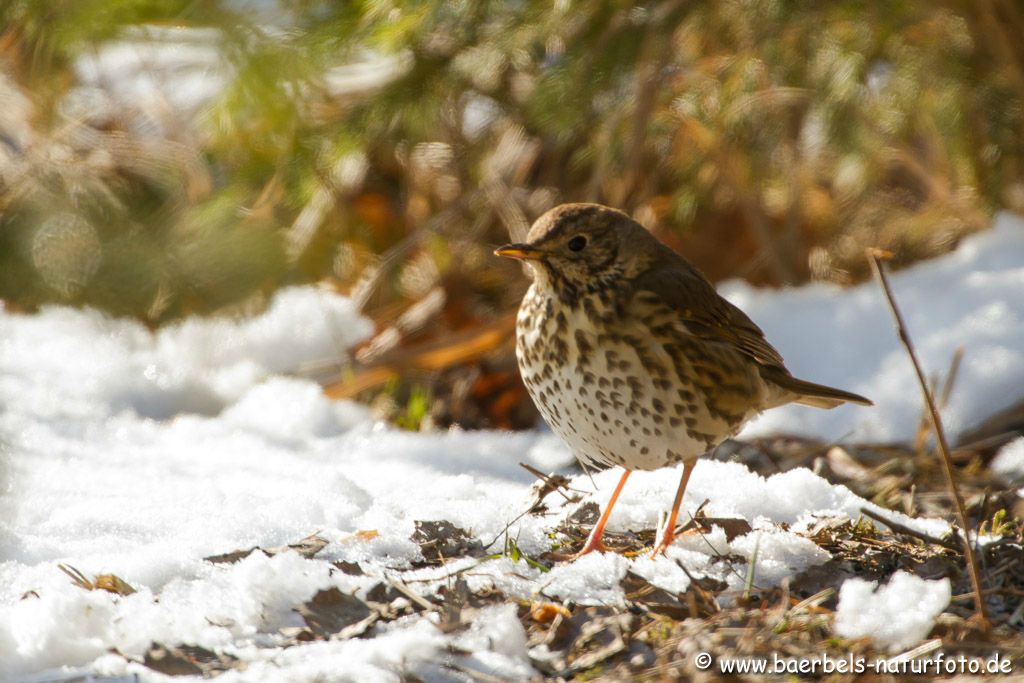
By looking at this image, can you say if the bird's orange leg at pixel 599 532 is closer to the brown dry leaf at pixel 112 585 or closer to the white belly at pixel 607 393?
the white belly at pixel 607 393

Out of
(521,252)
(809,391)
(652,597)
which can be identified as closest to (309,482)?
(521,252)

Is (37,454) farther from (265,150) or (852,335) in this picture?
(852,335)

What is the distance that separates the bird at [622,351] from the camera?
10.1ft

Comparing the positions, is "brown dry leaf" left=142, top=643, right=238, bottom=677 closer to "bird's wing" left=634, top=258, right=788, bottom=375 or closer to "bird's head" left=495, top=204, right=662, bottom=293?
"bird's head" left=495, top=204, right=662, bottom=293

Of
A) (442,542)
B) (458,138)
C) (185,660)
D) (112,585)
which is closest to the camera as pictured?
(185,660)

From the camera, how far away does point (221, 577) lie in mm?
2771

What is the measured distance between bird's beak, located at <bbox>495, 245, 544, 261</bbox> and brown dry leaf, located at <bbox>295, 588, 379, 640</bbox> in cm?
96

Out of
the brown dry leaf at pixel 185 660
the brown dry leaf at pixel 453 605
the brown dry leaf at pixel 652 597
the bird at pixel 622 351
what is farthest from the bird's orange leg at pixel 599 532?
the brown dry leaf at pixel 185 660

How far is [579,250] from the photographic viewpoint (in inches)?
127

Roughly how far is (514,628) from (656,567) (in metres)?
0.46

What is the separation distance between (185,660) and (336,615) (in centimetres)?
35

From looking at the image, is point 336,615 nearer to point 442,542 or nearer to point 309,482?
point 442,542

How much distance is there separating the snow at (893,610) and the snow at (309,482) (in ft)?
0.03

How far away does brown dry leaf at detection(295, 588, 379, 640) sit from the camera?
2547 mm
